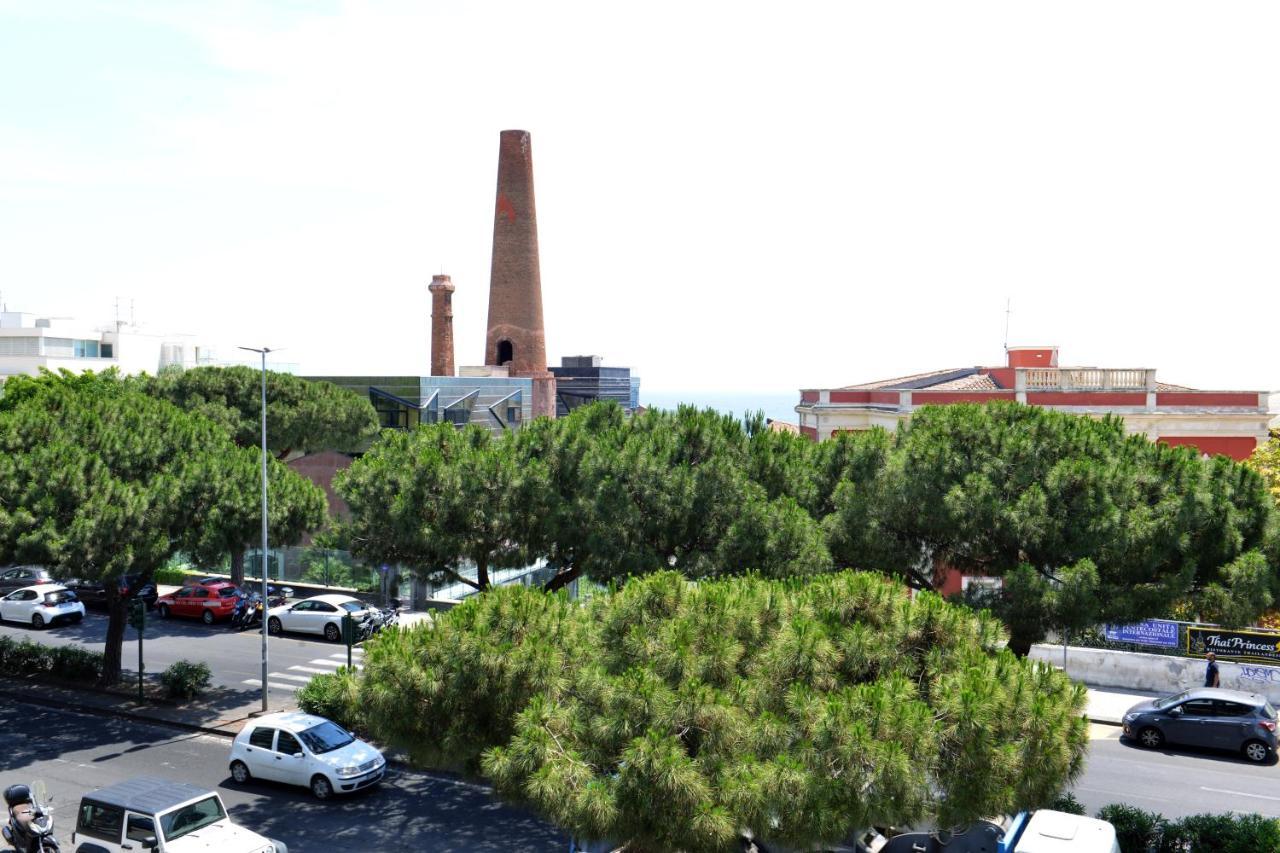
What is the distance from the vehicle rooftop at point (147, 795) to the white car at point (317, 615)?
14.6 metres

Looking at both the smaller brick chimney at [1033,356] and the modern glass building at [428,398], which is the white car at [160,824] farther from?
the smaller brick chimney at [1033,356]

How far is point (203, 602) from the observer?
1292 inches

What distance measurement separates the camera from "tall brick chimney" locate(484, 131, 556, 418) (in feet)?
179

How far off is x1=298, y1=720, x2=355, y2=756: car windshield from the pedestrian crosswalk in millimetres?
5551

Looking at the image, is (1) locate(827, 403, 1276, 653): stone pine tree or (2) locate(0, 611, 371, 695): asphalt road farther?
(2) locate(0, 611, 371, 695): asphalt road

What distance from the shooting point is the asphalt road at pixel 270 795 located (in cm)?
1675

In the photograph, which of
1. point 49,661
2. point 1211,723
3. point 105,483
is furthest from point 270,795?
point 1211,723

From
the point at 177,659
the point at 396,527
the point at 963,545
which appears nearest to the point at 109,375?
the point at 177,659

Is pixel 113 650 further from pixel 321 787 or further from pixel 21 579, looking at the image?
pixel 21 579

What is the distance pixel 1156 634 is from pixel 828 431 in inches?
484

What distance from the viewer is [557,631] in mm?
11594

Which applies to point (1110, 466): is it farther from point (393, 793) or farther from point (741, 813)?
point (393, 793)

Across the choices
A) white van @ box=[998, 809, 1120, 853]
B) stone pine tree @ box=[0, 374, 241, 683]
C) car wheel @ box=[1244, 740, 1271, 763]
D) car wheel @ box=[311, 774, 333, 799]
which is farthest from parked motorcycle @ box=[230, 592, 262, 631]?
car wheel @ box=[1244, 740, 1271, 763]

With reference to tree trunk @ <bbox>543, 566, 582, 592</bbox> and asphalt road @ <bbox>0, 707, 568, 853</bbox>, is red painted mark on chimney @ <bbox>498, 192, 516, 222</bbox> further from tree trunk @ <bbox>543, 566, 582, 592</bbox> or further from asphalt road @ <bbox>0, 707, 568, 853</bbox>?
asphalt road @ <bbox>0, 707, 568, 853</bbox>
